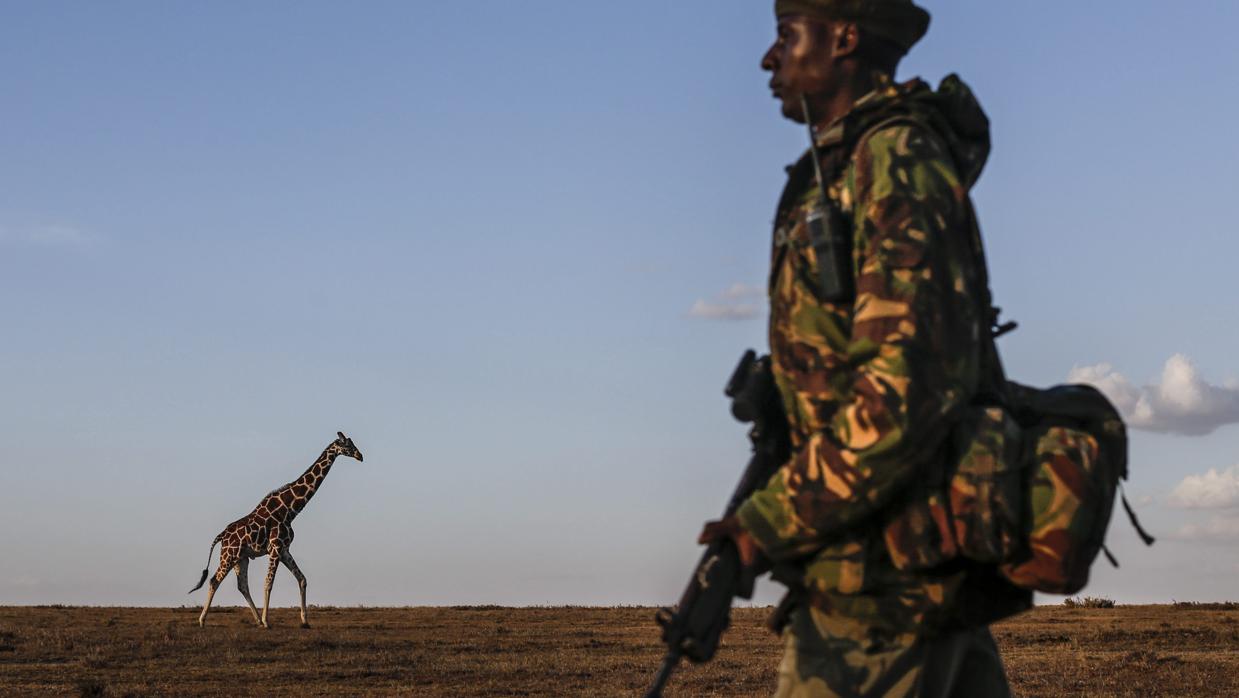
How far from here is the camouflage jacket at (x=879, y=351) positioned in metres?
2.81

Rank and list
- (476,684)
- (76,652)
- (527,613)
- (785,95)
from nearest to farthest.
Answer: (785,95), (476,684), (76,652), (527,613)

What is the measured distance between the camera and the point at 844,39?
3238 millimetres

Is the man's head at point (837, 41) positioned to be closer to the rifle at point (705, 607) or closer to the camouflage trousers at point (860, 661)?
the rifle at point (705, 607)

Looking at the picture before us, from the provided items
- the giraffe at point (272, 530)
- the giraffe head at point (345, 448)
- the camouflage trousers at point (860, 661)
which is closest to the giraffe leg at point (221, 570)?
the giraffe at point (272, 530)

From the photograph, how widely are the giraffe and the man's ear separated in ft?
73.0

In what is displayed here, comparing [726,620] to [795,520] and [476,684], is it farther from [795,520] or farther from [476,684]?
[476,684]

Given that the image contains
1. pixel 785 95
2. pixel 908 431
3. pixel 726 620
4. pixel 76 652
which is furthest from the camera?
pixel 76 652

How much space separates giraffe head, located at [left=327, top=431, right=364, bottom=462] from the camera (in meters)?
27.1

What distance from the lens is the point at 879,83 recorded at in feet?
10.4

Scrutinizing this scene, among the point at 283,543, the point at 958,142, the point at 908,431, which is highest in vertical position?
the point at 283,543

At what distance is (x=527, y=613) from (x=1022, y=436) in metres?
22.5

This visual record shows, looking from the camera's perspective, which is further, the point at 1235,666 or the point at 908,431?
the point at 1235,666

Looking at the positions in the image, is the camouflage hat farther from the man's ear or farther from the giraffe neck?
the giraffe neck

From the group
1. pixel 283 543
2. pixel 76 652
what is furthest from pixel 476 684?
pixel 283 543
